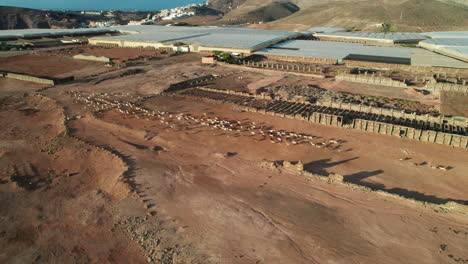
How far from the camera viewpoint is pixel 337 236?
47.5 ft

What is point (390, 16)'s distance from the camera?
95.6m

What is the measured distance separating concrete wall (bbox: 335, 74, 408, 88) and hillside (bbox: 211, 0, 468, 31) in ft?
196

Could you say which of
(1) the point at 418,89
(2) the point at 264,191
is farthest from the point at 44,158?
(1) the point at 418,89

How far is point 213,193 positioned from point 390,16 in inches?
3967

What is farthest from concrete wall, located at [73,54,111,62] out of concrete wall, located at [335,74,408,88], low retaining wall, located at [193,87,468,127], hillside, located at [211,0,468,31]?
hillside, located at [211,0,468,31]

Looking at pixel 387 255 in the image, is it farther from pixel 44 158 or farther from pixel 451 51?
pixel 451 51

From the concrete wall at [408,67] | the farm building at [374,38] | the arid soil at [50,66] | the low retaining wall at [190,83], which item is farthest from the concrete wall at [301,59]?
the arid soil at [50,66]

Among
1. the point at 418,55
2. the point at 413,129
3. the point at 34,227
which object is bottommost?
the point at 34,227

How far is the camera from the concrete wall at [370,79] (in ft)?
128

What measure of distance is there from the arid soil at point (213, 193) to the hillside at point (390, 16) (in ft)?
272

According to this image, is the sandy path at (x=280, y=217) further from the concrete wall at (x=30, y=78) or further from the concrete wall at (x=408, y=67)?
the concrete wall at (x=408, y=67)

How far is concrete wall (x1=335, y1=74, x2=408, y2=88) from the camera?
3909 centimetres

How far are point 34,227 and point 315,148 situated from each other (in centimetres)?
1855

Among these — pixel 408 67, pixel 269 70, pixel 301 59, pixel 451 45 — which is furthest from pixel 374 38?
pixel 269 70
